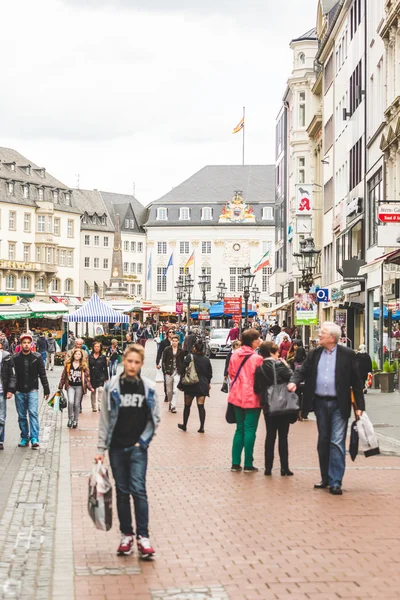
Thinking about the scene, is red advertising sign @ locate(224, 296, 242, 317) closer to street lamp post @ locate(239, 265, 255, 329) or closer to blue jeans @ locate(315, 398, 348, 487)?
street lamp post @ locate(239, 265, 255, 329)

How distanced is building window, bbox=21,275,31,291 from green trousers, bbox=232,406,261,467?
307ft

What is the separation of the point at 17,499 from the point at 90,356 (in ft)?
43.4

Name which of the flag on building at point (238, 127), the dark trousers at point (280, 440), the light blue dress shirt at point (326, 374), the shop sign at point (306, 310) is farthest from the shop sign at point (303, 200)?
the flag on building at point (238, 127)

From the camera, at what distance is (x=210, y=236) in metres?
124

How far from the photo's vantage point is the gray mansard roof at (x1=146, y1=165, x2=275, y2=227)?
407 ft

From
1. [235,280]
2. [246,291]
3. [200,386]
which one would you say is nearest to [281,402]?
[200,386]

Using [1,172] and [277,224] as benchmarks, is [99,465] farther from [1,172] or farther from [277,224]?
[1,172]

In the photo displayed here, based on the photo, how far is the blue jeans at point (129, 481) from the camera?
791 cm

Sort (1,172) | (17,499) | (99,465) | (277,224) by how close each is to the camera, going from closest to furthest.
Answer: (99,465)
(17,499)
(277,224)
(1,172)

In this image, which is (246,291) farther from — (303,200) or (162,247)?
(162,247)

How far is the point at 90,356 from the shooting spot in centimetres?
2411

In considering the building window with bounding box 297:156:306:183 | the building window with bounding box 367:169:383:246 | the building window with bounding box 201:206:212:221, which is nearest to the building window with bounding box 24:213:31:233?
the building window with bounding box 201:206:212:221

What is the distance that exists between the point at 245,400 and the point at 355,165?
93.9ft

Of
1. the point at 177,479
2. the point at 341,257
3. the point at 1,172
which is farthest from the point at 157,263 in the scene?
the point at 177,479
